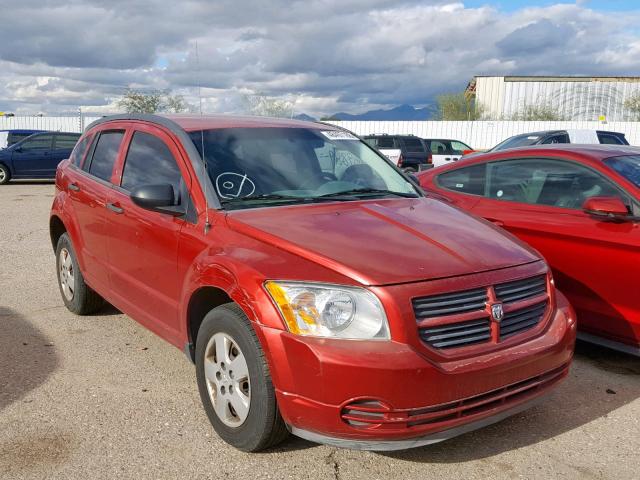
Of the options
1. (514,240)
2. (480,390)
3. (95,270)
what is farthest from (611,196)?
(95,270)

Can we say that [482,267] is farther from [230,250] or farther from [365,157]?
[365,157]

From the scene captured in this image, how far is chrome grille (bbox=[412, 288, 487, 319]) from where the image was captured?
278cm

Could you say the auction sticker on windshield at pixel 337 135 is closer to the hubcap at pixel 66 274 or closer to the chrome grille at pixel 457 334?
the chrome grille at pixel 457 334

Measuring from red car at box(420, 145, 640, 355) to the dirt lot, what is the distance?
0.48 metres

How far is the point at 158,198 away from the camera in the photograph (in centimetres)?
361

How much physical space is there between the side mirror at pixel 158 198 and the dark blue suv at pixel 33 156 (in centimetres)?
1825

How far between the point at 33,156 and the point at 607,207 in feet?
65.3

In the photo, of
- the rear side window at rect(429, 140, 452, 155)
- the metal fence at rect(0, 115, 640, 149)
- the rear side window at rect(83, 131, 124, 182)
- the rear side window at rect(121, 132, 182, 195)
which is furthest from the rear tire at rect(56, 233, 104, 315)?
the metal fence at rect(0, 115, 640, 149)

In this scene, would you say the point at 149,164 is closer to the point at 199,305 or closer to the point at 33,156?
the point at 199,305

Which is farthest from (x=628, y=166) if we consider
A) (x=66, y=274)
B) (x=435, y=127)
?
(x=435, y=127)

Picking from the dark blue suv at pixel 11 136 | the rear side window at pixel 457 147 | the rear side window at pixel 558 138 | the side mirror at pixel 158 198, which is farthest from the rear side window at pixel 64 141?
the side mirror at pixel 158 198

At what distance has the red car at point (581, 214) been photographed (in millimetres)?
4188

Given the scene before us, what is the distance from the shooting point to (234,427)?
3.17 meters

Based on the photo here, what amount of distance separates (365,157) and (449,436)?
2.30 metres
